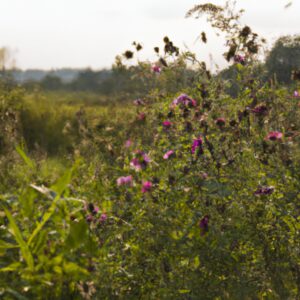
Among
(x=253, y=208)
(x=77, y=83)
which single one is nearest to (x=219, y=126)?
(x=253, y=208)

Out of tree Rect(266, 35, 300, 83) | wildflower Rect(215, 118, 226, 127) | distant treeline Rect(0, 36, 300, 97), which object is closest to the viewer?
wildflower Rect(215, 118, 226, 127)

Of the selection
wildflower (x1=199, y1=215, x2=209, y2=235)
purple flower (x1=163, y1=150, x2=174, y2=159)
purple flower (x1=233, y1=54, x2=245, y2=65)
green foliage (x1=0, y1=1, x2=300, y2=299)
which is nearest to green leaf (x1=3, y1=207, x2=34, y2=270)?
green foliage (x1=0, y1=1, x2=300, y2=299)

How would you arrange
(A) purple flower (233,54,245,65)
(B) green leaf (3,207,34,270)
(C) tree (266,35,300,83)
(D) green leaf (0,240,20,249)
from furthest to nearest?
(C) tree (266,35,300,83), (A) purple flower (233,54,245,65), (D) green leaf (0,240,20,249), (B) green leaf (3,207,34,270)

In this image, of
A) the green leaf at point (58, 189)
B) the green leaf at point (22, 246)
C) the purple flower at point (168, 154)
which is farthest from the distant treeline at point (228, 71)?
the green leaf at point (22, 246)

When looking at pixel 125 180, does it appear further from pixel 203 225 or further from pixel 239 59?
pixel 239 59

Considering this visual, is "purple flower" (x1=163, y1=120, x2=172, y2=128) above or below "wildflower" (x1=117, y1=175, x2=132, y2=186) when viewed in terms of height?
above

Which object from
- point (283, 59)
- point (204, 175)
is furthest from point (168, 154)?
point (283, 59)

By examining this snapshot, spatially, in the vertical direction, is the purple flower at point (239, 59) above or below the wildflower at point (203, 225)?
above

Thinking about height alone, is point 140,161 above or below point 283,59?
below

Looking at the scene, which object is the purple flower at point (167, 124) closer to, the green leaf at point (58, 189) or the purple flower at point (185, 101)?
the purple flower at point (185, 101)

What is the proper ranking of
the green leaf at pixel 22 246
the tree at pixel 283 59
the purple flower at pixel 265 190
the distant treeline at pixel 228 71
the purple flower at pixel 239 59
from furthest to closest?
the tree at pixel 283 59 → the distant treeline at pixel 228 71 → the purple flower at pixel 239 59 → the purple flower at pixel 265 190 → the green leaf at pixel 22 246

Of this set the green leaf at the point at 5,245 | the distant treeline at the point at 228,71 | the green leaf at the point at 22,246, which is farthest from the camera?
the distant treeline at the point at 228,71

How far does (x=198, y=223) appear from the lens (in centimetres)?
238

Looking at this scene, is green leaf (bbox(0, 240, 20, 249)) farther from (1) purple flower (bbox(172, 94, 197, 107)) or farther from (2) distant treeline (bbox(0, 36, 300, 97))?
(2) distant treeline (bbox(0, 36, 300, 97))
